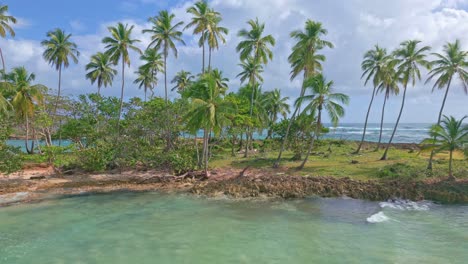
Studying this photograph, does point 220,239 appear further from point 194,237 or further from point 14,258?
point 14,258

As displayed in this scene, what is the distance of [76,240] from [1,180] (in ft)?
50.5

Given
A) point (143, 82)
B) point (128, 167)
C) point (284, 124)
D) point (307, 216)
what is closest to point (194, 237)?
point (307, 216)

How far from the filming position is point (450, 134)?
22312mm

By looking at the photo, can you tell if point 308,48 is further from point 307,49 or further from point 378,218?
point 378,218

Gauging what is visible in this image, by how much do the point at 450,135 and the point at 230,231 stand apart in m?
17.7

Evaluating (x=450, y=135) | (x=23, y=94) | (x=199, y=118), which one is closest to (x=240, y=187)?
(x=199, y=118)

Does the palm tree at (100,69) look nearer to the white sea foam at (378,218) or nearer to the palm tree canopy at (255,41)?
the palm tree canopy at (255,41)

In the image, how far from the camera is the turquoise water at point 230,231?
12.1m

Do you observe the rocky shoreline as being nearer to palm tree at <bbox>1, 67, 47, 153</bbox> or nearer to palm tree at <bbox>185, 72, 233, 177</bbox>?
palm tree at <bbox>185, 72, 233, 177</bbox>

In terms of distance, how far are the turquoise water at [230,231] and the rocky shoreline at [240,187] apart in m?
1.28

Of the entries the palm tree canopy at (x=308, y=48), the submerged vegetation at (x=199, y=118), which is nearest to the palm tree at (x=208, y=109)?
the submerged vegetation at (x=199, y=118)

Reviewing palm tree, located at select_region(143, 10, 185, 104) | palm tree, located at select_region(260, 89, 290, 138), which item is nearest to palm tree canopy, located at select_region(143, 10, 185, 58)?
palm tree, located at select_region(143, 10, 185, 104)

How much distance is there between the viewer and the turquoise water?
39.6 ft

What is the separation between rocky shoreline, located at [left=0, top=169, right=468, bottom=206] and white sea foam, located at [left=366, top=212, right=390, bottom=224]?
10.8ft
